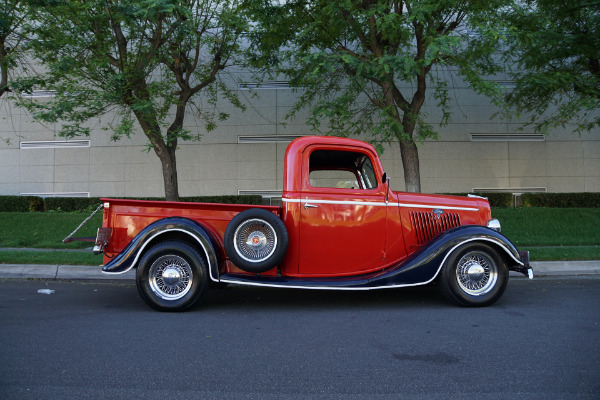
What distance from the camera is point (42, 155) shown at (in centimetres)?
1780

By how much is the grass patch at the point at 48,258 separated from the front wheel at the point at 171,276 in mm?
3505

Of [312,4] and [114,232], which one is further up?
[312,4]

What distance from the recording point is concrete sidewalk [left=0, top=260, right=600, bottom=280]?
789cm

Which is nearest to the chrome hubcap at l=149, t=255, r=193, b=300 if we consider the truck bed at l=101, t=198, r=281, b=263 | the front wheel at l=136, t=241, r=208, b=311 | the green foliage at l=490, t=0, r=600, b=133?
the front wheel at l=136, t=241, r=208, b=311

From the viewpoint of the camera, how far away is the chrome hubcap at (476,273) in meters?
5.60

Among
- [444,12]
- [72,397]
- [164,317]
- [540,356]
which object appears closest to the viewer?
[72,397]

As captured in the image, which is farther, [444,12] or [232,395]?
[444,12]

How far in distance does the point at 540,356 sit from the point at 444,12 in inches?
321

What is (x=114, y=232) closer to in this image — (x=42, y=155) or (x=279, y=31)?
(x=279, y=31)

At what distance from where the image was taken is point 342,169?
6.48 meters

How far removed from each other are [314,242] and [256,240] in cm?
72

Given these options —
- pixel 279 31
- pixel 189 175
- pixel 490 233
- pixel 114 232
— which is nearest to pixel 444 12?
pixel 279 31

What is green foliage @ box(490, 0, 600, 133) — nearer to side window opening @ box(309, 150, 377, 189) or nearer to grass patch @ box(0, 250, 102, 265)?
side window opening @ box(309, 150, 377, 189)

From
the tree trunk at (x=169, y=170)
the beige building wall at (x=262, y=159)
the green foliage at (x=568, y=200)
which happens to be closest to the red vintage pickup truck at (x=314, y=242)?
the tree trunk at (x=169, y=170)
